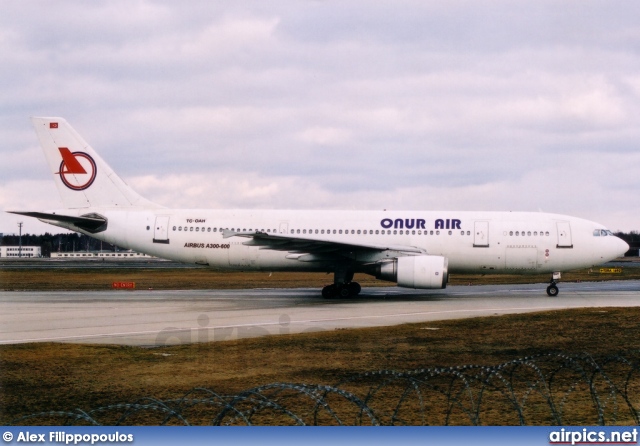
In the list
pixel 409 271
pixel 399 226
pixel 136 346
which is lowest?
pixel 136 346

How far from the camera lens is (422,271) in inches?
1090

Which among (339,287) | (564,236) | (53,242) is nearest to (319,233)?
(339,287)

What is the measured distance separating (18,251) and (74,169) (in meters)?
131

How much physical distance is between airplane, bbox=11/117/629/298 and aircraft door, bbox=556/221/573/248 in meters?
0.04

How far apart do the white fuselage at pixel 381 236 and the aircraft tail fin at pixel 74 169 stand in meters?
0.97

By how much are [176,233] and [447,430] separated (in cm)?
2590

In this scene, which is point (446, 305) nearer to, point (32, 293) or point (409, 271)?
point (409, 271)

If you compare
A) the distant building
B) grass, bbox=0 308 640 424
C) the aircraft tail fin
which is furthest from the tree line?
grass, bbox=0 308 640 424

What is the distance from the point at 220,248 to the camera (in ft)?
102

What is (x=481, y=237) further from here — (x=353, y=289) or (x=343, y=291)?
(x=343, y=291)

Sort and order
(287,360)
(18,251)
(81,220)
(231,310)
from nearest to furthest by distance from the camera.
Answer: (287,360) → (231,310) → (81,220) → (18,251)

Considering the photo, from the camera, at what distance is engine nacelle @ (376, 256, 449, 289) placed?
27688 millimetres

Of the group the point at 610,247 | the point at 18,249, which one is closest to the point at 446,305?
the point at 610,247

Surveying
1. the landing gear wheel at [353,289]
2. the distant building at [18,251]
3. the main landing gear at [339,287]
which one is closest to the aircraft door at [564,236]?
the landing gear wheel at [353,289]
